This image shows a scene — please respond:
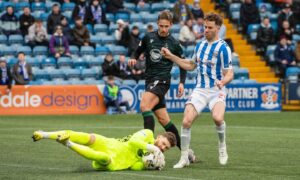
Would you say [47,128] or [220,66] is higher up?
[220,66]

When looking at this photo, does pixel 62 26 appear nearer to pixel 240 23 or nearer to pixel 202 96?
pixel 240 23

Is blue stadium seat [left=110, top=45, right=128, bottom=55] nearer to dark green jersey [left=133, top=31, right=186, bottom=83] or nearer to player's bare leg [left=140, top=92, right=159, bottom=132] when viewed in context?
dark green jersey [left=133, top=31, right=186, bottom=83]

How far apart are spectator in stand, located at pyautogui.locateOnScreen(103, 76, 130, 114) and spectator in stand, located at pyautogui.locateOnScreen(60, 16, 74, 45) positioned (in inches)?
111

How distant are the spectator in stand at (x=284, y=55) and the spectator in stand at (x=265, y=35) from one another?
945 mm

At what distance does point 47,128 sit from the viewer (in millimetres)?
20328

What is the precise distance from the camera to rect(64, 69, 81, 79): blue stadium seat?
28777 mm

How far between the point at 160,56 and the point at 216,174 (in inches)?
123

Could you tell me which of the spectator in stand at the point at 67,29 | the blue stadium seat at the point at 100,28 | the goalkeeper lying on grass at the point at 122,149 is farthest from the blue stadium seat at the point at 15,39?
the goalkeeper lying on grass at the point at 122,149

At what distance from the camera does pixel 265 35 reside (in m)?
32.2

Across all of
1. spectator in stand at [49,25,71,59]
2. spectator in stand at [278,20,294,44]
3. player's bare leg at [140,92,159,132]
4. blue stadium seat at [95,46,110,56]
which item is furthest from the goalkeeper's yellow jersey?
spectator in stand at [278,20,294,44]

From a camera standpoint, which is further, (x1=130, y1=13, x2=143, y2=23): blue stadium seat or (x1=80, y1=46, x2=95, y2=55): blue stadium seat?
(x1=130, y1=13, x2=143, y2=23): blue stadium seat

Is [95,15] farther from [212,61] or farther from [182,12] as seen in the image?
[212,61]

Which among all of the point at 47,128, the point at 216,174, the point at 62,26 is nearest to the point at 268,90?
the point at 62,26

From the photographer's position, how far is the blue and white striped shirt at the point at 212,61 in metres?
12.7
